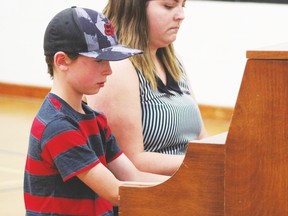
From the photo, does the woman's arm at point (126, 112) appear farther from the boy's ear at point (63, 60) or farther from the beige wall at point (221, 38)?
the beige wall at point (221, 38)

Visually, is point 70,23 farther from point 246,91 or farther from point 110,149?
point 246,91

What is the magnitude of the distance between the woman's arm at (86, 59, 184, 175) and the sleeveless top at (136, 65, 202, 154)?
0.16 feet

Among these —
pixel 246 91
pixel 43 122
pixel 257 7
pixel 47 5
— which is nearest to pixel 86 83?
pixel 43 122

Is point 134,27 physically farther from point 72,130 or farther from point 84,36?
point 72,130

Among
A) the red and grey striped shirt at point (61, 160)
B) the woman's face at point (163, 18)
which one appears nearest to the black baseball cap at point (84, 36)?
the red and grey striped shirt at point (61, 160)

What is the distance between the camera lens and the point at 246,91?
1626 millimetres

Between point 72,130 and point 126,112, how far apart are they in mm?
412

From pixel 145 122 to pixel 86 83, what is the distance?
17.6 inches

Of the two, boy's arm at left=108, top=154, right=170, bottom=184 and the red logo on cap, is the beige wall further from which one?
the red logo on cap

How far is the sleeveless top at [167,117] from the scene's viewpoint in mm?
2398

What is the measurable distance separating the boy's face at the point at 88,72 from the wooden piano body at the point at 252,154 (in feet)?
1.24

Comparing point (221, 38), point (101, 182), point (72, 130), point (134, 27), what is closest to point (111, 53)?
point (72, 130)

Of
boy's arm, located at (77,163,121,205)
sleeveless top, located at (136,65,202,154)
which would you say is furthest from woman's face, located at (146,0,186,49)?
boy's arm, located at (77,163,121,205)

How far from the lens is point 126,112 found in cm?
232
